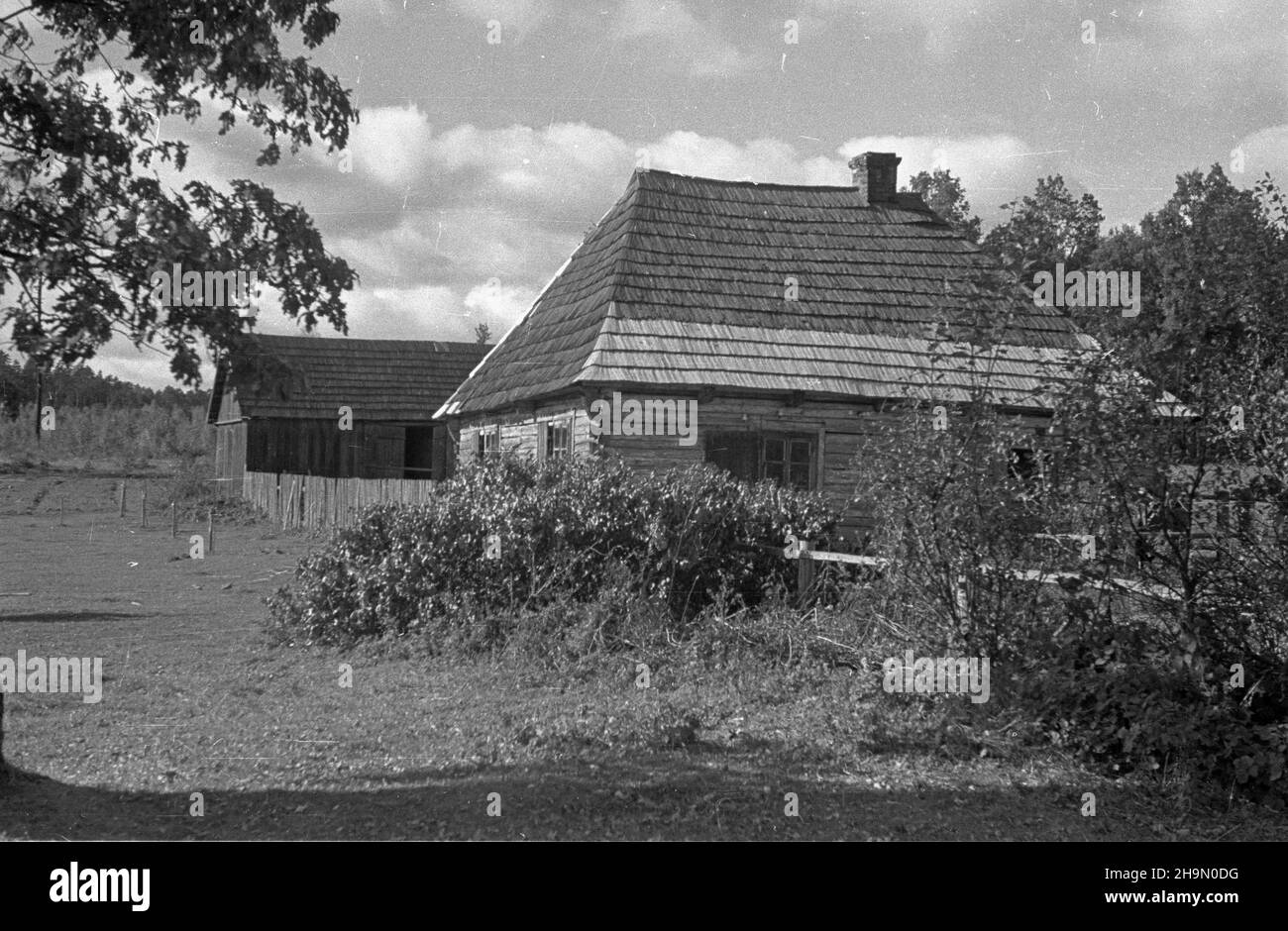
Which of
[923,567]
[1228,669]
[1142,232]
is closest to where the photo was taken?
[1228,669]

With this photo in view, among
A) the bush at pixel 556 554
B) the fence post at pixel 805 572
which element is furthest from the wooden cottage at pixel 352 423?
the fence post at pixel 805 572

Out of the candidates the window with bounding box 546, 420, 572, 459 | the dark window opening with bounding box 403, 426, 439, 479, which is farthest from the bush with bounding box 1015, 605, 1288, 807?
the dark window opening with bounding box 403, 426, 439, 479

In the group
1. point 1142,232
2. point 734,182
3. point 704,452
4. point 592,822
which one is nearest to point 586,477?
point 704,452

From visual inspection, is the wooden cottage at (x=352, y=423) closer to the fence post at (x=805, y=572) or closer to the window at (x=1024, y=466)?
the fence post at (x=805, y=572)

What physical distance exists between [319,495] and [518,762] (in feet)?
62.4

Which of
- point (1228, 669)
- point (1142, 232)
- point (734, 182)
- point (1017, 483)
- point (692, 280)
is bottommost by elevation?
point (1228, 669)

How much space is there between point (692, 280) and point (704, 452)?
3.34 metres

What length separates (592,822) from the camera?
622 centimetres

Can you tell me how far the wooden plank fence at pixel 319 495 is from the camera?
2064 centimetres

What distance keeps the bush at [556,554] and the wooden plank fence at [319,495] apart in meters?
6.51

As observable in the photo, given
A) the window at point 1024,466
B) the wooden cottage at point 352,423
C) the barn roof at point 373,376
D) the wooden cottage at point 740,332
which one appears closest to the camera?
the window at point 1024,466

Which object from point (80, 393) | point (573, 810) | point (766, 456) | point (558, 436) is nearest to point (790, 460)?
point (766, 456)

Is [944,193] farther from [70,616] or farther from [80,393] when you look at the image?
[80,393]
